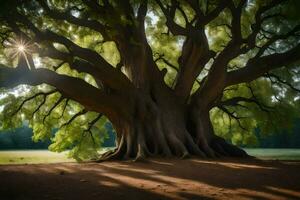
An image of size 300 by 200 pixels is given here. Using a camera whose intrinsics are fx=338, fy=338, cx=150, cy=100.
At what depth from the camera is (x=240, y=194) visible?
5.72 m

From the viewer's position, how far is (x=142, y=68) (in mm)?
15719

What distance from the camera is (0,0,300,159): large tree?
12.3 metres

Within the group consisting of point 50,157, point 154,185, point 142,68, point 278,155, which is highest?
point 142,68

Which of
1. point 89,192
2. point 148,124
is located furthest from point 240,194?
point 148,124

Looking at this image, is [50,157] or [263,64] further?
[50,157]

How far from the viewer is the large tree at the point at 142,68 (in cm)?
1233

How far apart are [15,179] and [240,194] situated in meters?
4.71

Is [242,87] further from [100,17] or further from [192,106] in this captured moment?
[100,17]

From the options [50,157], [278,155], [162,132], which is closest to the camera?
[162,132]

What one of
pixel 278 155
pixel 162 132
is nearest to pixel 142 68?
pixel 162 132

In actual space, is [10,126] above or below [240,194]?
above

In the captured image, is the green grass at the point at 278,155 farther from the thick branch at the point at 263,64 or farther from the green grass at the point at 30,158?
the green grass at the point at 30,158

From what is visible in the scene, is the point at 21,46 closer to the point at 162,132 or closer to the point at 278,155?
the point at 162,132

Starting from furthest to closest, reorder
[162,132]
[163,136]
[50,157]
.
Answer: [50,157] → [162,132] → [163,136]
